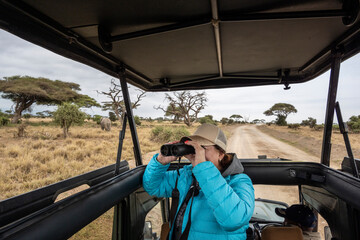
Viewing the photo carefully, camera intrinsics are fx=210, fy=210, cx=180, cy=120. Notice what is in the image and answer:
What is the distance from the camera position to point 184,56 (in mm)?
1626

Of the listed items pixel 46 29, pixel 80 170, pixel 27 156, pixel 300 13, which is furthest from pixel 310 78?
pixel 27 156

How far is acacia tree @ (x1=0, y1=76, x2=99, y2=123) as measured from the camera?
480cm

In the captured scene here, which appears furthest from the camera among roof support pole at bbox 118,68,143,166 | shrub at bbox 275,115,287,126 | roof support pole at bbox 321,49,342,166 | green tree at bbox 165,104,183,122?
shrub at bbox 275,115,287,126

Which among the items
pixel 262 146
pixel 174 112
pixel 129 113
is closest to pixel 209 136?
pixel 129 113

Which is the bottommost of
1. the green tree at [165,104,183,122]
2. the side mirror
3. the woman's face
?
the side mirror

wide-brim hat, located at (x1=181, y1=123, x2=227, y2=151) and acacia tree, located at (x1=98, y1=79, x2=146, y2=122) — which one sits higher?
acacia tree, located at (x1=98, y1=79, x2=146, y2=122)

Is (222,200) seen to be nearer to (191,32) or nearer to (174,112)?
(191,32)

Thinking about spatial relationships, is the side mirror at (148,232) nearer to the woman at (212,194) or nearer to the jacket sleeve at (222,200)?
the woman at (212,194)

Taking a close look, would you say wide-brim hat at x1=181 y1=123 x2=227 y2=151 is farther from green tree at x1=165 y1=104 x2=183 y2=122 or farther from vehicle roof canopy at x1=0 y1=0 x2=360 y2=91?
green tree at x1=165 y1=104 x2=183 y2=122

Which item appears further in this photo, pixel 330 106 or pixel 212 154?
pixel 330 106

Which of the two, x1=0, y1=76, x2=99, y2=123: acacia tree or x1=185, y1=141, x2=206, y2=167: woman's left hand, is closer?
x1=185, y1=141, x2=206, y2=167: woman's left hand

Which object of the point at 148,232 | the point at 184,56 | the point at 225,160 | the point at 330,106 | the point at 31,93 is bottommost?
the point at 148,232

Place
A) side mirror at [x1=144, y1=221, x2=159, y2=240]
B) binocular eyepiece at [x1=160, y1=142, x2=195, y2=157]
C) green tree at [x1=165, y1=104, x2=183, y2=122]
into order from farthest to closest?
green tree at [x1=165, y1=104, x2=183, y2=122] → side mirror at [x1=144, y1=221, x2=159, y2=240] → binocular eyepiece at [x1=160, y1=142, x2=195, y2=157]

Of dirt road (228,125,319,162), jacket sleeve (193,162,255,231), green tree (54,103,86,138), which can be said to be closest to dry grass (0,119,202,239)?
green tree (54,103,86,138)
